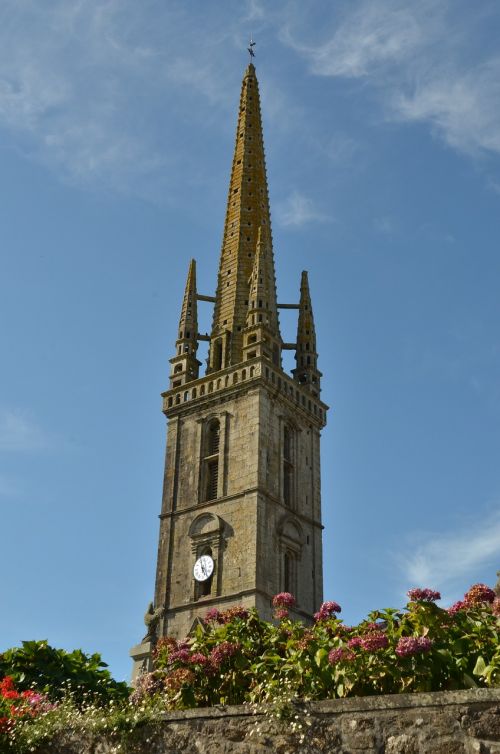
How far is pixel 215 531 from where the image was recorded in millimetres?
39062

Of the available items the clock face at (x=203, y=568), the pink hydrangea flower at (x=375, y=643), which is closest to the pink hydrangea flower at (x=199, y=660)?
the pink hydrangea flower at (x=375, y=643)

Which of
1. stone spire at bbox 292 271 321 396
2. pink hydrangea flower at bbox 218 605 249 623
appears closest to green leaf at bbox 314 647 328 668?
pink hydrangea flower at bbox 218 605 249 623

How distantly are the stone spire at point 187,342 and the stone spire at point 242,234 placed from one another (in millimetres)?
1127

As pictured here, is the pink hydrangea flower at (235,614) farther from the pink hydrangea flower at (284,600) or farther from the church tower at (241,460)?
the church tower at (241,460)

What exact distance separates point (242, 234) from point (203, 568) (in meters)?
20.5

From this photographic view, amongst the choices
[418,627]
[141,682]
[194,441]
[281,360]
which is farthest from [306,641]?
[281,360]

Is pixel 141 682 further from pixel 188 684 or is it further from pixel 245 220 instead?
pixel 245 220

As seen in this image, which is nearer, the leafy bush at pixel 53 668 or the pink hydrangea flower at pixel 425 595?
the pink hydrangea flower at pixel 425 595

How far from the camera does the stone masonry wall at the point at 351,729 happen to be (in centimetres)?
860

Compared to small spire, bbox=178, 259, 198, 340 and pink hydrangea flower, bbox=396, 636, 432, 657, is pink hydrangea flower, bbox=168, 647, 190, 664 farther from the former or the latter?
small spire, bbox=178, 259, 198, 340

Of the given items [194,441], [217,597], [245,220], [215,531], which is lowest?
→ [217,597]

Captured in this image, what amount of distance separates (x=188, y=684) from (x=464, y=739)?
14.8 feet

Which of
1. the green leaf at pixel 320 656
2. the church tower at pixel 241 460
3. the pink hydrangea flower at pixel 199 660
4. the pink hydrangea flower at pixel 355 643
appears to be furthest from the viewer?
the church tower at pixel 241 460

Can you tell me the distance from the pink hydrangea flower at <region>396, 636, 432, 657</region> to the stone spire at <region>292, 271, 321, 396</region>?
117 feet
